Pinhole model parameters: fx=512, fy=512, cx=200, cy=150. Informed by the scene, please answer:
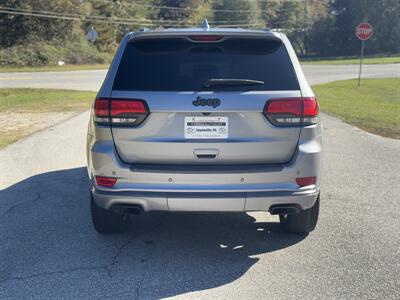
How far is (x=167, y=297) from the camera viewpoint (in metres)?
3.61

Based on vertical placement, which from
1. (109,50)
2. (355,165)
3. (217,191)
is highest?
(217,191)

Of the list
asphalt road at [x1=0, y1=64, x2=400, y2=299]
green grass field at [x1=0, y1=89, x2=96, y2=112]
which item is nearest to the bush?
green grass field at [x1=0, y1=89, x2=96, y2=112]

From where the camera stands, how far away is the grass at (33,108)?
11844mm

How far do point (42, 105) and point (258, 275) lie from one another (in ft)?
49.1

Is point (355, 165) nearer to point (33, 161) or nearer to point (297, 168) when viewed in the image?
point (297, 168)

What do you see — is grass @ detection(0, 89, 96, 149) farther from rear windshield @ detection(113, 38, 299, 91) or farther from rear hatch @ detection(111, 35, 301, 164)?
rear hatch @ detection(111, 35, 301, 164)

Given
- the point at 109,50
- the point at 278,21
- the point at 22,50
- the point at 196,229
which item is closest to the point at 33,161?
the point at 196,229

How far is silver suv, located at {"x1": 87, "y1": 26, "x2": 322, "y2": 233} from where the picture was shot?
12.9 ft

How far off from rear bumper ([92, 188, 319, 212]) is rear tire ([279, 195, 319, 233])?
2.19 feet

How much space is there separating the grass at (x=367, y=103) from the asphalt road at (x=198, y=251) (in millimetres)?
6244

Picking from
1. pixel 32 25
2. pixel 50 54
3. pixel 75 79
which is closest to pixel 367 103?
pixel 75 79

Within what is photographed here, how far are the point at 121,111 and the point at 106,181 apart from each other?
57cm

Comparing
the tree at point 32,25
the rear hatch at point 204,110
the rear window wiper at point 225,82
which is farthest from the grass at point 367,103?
the tree at point 32,25

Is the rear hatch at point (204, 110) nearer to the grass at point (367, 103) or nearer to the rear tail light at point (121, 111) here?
the rear tail light at point (121, 111)
